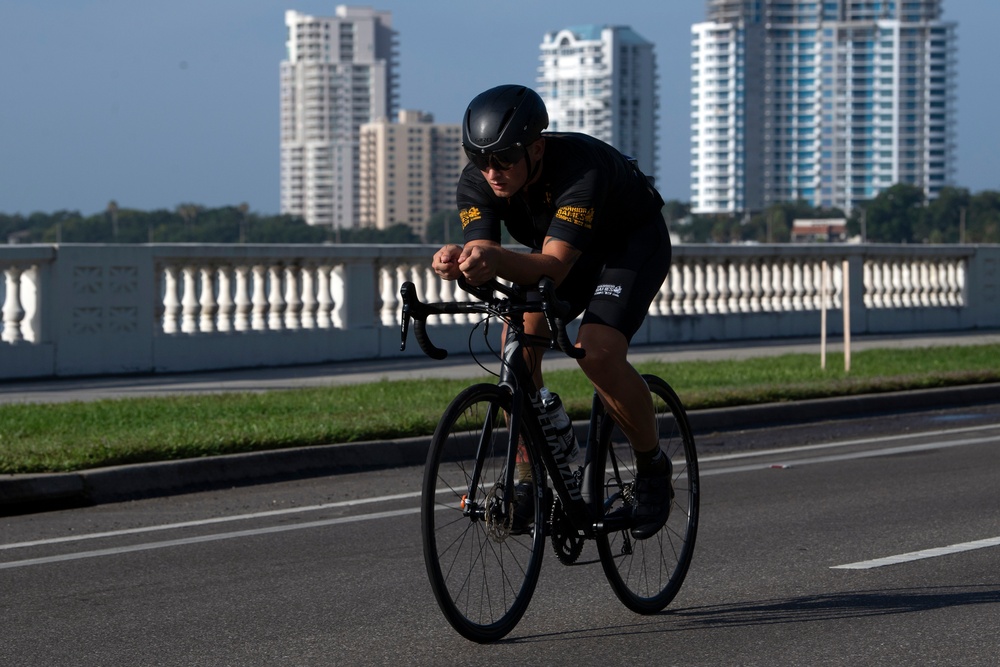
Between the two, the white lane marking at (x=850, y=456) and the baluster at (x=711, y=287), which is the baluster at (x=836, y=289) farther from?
the white lane marking at (x=850, y=456)

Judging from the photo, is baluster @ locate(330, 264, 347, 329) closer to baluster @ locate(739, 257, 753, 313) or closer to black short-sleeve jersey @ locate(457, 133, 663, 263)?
baluster @ locate(739, 257, 753, 313)

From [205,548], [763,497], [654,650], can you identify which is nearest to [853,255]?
[763,497]

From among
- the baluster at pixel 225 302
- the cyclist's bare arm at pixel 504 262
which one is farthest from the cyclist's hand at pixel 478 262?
the baluster at pixel 225 302

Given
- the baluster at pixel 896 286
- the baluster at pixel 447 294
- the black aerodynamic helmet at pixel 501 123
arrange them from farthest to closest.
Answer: the baluster at pixel 896 286 → the baluster at pixel 447 294 → the black aerodynamic helmet at pixel 501 123

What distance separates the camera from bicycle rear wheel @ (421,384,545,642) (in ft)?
16.2

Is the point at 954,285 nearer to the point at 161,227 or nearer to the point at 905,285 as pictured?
the point at 905,285

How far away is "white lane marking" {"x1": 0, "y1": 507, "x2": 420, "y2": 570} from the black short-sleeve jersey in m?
2.75

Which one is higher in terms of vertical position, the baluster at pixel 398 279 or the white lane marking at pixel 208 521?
the baluster at pixel 398 279

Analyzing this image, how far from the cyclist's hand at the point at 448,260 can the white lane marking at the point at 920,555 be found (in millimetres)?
2669

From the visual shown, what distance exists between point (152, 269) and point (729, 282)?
8951mm

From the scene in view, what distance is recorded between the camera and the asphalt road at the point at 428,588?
5246 millimetres

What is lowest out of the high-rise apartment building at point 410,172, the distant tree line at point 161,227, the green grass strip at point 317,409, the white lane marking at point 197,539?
the white lane marking at point 197,539

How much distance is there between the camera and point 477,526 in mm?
5191

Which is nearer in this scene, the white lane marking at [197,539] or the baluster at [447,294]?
the white lane marking at [197,539]
